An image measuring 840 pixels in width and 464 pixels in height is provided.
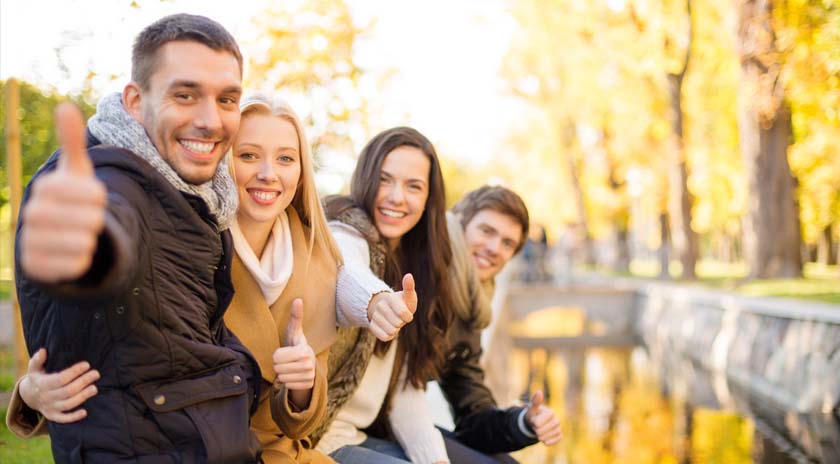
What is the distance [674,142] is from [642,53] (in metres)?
2.65

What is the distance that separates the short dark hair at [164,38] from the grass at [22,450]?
2529mm

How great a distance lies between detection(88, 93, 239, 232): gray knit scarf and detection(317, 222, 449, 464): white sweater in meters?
0.83

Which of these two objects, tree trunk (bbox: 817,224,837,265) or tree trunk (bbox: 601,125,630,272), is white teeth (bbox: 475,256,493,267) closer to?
tree trunk (bbox: 601,125,630,272)

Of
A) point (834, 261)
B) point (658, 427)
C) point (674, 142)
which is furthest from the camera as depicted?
point (834, 261)

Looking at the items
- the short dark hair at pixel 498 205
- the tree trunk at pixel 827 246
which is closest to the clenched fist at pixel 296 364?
the short dark hair at pixel 498 205

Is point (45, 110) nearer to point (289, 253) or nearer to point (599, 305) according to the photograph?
point (289, 253)

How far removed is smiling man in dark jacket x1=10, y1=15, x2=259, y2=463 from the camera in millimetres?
1875

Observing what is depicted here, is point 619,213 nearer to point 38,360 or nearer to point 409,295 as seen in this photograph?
point 409,295

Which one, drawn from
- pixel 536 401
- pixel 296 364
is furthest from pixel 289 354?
pixel 536 401

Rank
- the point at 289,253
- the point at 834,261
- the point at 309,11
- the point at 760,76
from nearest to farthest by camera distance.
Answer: the point at 289,253
the point at 309,11
the point at 760,76
the point at 834,261

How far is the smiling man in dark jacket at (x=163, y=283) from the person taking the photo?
6.15 ft

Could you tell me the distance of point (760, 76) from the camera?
1376cm

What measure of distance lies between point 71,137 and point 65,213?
0.12 metres

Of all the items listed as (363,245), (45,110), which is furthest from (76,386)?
(45,110)
